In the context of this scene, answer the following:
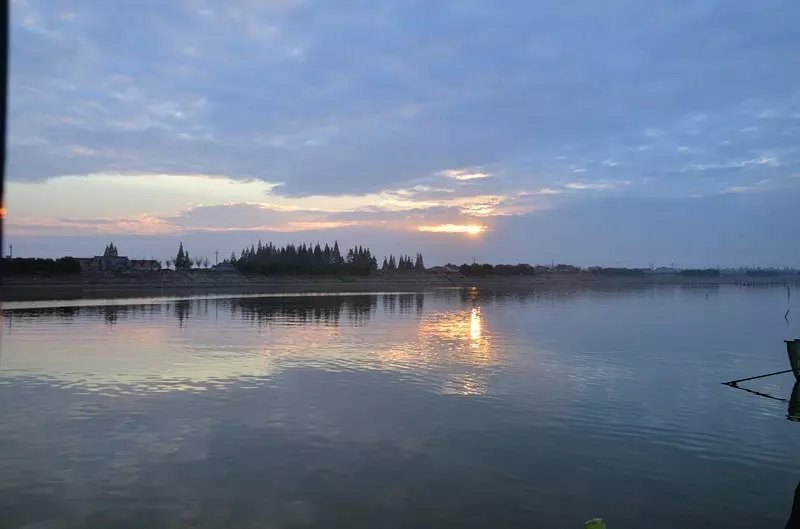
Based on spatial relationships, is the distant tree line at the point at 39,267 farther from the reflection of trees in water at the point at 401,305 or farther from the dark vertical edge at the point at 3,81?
the dark vertical edge at the point at 3,81

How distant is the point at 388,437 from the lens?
12.2m

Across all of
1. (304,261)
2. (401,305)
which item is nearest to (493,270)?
(304,261)

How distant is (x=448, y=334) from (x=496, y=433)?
734 inches

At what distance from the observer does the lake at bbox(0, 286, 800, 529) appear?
885cm

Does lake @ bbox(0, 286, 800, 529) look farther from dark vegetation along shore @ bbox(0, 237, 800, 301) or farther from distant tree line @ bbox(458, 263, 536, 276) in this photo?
distant tree line @ bbox(458, 263, 536, 276)

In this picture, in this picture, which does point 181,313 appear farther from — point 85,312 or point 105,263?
point 105,263

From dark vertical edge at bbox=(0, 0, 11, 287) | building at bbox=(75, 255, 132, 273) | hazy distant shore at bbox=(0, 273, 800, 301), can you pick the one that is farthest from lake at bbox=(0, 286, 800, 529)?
building at bbox=(75, 255, 132, 273)

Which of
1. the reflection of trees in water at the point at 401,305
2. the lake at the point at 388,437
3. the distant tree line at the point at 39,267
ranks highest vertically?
the distant tree line at the point at 39,267

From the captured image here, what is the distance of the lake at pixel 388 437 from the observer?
29.0 feet

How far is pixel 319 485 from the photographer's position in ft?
31.6

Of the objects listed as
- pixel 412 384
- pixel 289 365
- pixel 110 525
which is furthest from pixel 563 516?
pixel 289 365

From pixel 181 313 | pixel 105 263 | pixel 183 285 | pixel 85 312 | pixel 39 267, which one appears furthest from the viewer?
pixel 105 263

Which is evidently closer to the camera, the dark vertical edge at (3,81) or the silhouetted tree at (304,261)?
the dark vertical edge at (3,81)

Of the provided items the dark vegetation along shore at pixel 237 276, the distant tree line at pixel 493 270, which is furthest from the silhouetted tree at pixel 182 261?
the distant tree line at pixel 493 270
